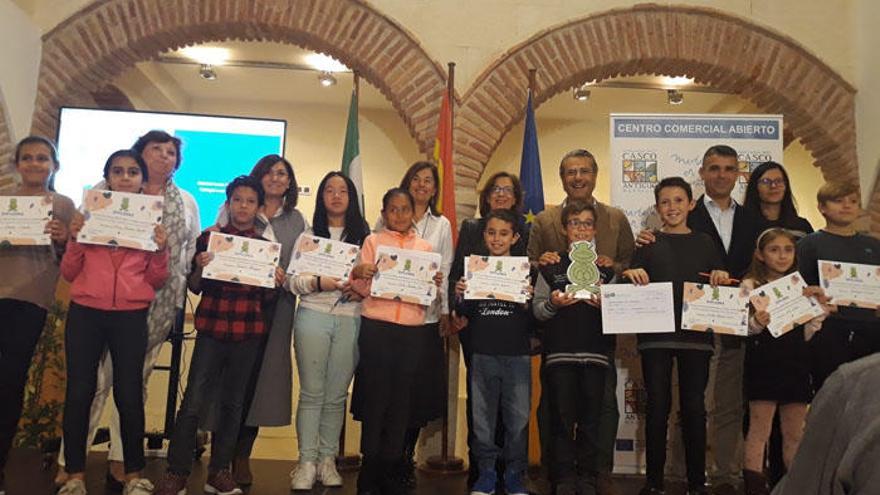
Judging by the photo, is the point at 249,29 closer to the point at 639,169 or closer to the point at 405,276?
the point at 405,276

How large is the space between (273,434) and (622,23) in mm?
4762

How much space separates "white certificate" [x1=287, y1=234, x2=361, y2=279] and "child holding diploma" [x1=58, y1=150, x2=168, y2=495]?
65 centimetres

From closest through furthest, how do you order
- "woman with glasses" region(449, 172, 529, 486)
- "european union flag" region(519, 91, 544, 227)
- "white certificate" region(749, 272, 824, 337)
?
"white certificate" region(749, 272, 824, 337) < "woman with glasses" region(449, 172, 529, 486) < "european union flag" region(519, 91, 544, 227)

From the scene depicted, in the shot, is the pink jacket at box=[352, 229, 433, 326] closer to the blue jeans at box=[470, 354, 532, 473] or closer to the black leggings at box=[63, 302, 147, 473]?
the blue jeans at box=[470, 354, 532, 473]

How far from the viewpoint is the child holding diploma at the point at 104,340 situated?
2938mm

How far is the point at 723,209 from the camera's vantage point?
3951 millimetres

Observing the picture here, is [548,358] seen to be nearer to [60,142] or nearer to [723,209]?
[723,209]

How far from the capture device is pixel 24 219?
3.12 m

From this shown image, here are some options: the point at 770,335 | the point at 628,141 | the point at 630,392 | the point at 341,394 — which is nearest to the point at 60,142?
the point at 341,394

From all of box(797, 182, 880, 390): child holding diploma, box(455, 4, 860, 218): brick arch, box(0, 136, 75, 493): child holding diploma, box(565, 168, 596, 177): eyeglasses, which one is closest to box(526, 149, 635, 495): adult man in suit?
box(565, 168, 596, 177): eyeglasses

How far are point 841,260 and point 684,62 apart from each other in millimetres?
2183

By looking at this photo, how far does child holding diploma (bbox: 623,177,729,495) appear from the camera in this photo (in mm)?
3281

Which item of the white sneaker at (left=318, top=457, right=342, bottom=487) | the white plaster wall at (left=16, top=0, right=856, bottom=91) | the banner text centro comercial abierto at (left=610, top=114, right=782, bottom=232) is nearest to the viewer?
the white sneaker at (left=318, top=457, right=342, bottom=487)

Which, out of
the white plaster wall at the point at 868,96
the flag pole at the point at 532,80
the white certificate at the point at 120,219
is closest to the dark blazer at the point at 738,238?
the flag pole at the point at 532,80
